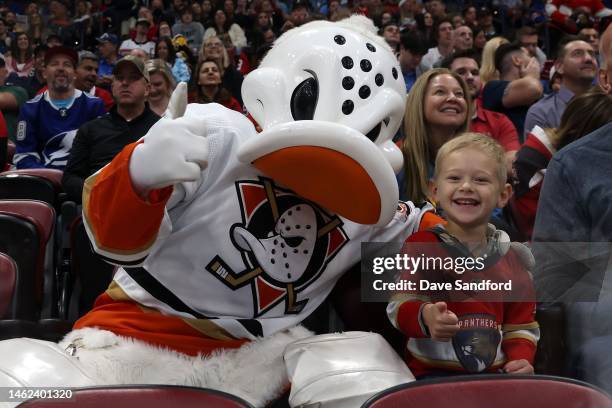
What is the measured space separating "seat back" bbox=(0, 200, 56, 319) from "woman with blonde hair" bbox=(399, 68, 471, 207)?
1094mm

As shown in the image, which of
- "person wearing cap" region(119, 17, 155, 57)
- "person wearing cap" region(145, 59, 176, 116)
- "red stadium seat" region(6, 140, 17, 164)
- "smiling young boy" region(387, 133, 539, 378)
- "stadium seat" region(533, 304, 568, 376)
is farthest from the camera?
"person wearing cap" region(119, 17, 155, 57)

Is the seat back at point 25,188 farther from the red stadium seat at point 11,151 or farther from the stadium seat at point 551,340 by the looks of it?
the stadium seat at point 551,340

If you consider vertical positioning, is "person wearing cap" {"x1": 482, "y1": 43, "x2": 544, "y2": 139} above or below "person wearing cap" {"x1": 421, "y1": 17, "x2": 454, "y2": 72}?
below

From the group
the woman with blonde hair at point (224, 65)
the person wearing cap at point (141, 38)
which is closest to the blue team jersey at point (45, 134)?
the woman with blonde hair at point (224, 65)

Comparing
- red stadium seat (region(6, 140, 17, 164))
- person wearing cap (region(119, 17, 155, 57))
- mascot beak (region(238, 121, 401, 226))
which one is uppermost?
person wearing cap (region(119, 17, 155, 57))

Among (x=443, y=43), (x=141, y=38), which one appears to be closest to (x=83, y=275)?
(x=443, y=43)

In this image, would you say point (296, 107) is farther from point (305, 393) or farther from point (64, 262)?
point (64, 262)

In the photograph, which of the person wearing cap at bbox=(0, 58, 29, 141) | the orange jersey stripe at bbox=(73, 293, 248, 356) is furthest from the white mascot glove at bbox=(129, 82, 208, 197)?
the person wearing cap at bbox=(0, 58, 29, 141)

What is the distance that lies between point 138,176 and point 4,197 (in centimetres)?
189

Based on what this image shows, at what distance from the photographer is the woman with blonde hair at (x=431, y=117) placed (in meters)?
2.47

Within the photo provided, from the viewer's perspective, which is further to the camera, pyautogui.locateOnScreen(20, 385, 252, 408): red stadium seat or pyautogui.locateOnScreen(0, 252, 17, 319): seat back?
pyautogui.locateOnScreen(0, 252, 17, 319): seat back

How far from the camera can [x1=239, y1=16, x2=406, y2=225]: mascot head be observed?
4.73ft

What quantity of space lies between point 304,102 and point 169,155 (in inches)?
13.4

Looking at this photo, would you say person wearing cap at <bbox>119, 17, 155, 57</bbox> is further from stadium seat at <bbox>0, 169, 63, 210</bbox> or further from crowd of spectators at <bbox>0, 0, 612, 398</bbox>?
stadium seat at <bbox>0, 169, 63, 210</bbox>
